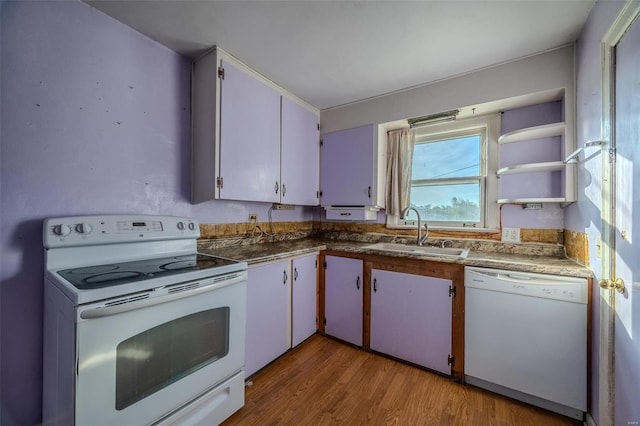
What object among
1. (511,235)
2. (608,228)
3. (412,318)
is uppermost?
(608,228)

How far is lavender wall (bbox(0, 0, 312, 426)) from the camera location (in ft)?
3.91

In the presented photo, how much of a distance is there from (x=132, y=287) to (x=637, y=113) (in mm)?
2075

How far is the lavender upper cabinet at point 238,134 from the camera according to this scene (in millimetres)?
1773

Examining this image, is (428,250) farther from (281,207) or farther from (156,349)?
(156,349)

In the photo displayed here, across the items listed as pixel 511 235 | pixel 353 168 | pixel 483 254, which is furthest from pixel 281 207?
pixel 511 235

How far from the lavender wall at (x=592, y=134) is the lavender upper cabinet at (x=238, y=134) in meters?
2.03

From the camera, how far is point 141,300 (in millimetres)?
1018

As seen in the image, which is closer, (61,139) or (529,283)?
(61,139)

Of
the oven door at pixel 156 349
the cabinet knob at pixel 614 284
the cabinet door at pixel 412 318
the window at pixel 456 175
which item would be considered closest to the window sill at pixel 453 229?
the window at pixel 456 175

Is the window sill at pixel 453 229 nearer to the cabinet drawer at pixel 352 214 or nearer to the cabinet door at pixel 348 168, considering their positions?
the cabinet drawer at pixel 352 214

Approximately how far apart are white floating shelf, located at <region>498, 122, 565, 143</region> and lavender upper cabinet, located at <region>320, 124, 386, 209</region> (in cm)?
103

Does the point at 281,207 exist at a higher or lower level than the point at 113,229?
higher

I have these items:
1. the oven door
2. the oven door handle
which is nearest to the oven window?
the oven door

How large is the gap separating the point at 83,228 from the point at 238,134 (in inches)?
42.9
